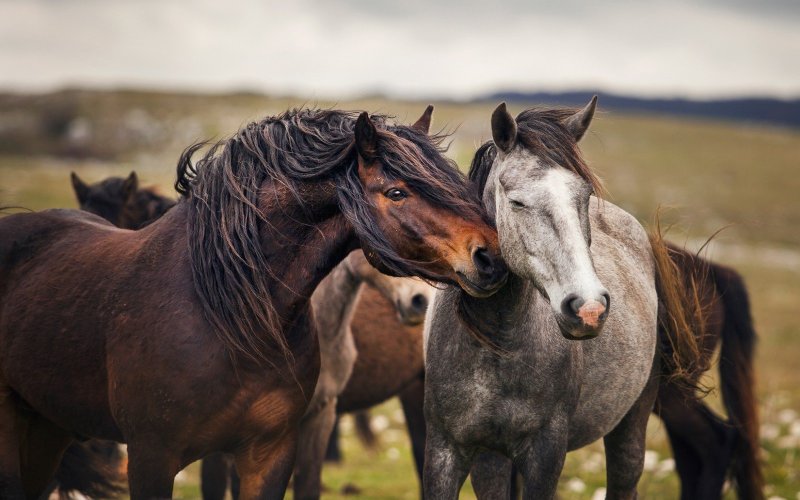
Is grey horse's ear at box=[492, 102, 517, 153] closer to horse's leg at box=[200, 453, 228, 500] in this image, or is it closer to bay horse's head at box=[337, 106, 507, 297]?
bay horse's head at box=[337, 106, 507, 297]

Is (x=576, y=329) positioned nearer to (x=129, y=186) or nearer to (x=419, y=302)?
(x=419, y=302)

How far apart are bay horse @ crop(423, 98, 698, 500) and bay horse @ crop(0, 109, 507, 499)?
30 centimetres

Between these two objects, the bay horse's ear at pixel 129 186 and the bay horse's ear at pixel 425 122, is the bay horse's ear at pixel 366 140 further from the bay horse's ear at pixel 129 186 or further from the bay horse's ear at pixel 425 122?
the bay horse's ear at pixel 129 186

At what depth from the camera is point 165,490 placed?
4.57 m

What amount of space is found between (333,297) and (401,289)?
58 centimetres

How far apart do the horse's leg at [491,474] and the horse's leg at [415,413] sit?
3.80 m

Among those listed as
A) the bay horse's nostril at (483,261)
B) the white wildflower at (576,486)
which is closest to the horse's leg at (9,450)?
the bay horse's nostril at (483,261)

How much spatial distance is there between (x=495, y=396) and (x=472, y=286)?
2.76 ft

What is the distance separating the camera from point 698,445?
7.55 m

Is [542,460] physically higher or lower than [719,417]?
higher

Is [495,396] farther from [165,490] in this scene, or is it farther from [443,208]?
[165,490]

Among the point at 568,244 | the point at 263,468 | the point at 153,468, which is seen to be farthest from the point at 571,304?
the point at 153,468

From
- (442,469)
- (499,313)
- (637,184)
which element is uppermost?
(499,313)

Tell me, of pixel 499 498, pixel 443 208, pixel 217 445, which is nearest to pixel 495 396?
pixel 499 498
